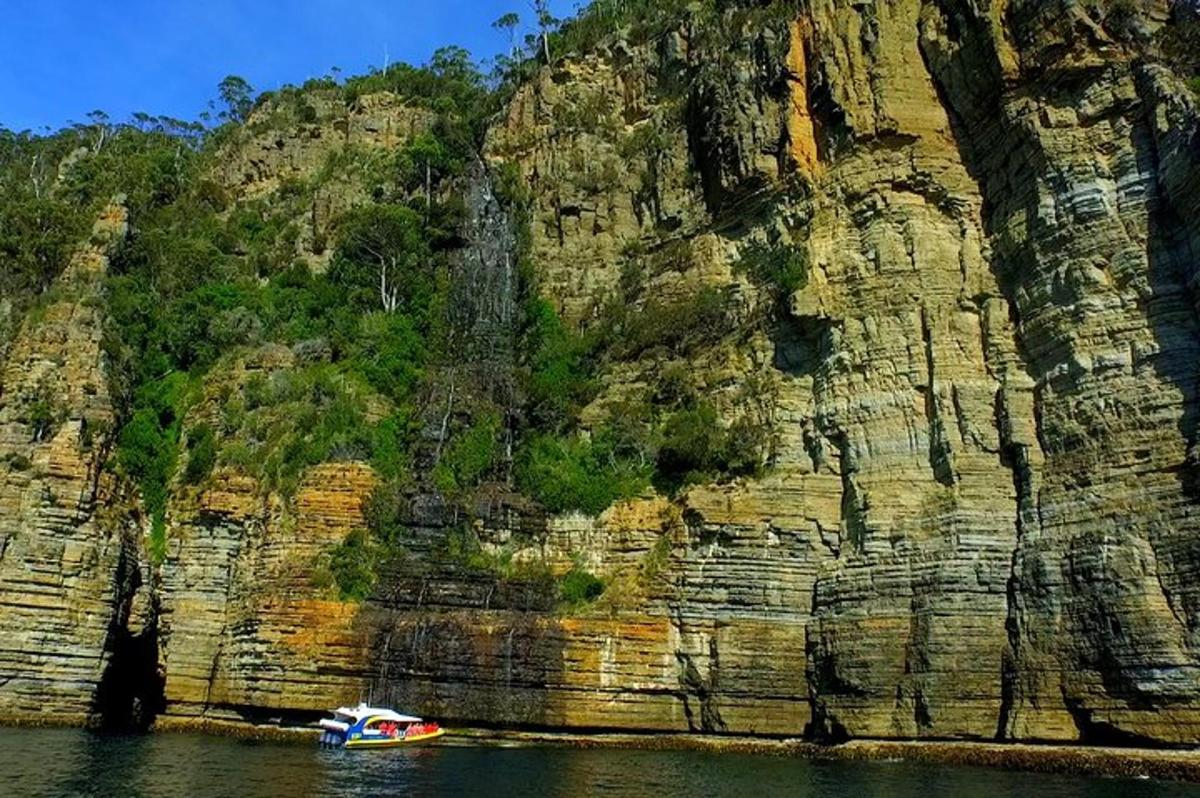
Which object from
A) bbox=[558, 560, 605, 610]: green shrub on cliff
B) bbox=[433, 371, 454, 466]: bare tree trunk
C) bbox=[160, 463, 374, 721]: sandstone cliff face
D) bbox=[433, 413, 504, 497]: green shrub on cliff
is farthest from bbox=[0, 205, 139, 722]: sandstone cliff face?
Answer: bbox=[558, 560, 605, 610]: green shrub on cliff

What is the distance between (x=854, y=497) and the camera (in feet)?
112

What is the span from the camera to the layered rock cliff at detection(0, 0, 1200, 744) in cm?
2861

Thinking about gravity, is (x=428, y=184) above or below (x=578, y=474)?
above

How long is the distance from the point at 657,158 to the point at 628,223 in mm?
3167

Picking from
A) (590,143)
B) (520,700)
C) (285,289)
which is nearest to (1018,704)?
(520,700)

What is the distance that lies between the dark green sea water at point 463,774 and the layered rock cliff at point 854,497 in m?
2.95

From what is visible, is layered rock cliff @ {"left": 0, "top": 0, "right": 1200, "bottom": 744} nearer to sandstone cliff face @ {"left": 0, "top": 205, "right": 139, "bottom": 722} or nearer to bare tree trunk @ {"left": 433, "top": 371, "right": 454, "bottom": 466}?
sandstone cliff face @ {"left": 0, "top": 205, "right": 139, "bottom": 722}

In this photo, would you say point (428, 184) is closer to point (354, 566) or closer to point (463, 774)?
point (354, 566)

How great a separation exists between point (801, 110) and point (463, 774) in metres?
27.7

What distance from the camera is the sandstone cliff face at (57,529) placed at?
35.1 metres

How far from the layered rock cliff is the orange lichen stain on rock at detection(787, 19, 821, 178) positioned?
0.42 ft

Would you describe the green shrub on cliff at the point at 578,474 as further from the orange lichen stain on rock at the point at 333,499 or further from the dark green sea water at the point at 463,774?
the dark green sea water at the point at 463,774

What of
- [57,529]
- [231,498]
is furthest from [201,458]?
[57,529]

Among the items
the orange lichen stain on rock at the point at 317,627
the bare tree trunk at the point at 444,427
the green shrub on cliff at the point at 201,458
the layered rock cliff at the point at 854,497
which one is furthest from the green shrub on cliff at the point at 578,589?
the green shrub on cliff at the point at 201,458
